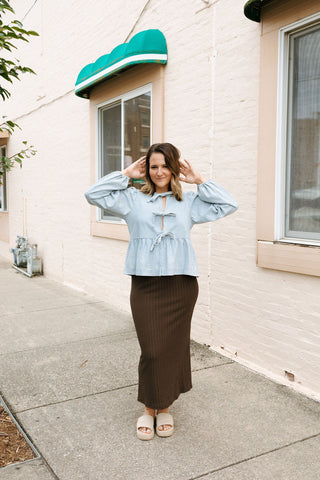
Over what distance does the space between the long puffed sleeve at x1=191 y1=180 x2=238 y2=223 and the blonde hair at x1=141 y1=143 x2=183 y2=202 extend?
0.42 feet

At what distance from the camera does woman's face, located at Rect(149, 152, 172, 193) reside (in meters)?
2.83

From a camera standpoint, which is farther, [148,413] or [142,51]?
[142,51]

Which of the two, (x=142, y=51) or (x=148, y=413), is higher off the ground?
(x=142, y=51)

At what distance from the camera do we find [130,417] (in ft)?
10.3

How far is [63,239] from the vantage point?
7.88 meters

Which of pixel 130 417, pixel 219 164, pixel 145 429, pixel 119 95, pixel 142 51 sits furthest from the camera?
pixel 119 95

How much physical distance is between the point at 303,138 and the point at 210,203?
1.20 m

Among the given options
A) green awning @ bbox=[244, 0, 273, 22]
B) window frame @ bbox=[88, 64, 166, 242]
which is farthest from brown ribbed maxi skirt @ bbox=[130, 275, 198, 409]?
window frame @ bbox=[88, 64, 166, 242]

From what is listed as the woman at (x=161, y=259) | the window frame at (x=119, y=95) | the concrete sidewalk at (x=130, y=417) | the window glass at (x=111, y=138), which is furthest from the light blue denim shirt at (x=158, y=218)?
the window glass at (x=111, y=138)

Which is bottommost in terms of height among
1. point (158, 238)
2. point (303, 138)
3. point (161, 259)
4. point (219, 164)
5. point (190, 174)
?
point (161, 259)

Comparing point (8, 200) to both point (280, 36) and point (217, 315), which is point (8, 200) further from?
point (280, 36)

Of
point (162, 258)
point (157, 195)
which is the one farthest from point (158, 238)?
point (157, 195)

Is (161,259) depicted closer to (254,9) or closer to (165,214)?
(165,214)

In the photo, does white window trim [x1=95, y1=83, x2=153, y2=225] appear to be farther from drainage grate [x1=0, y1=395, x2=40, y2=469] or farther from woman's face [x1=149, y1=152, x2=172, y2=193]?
drainage grate [x1=0, y1=395, x2=40, y2=469]
